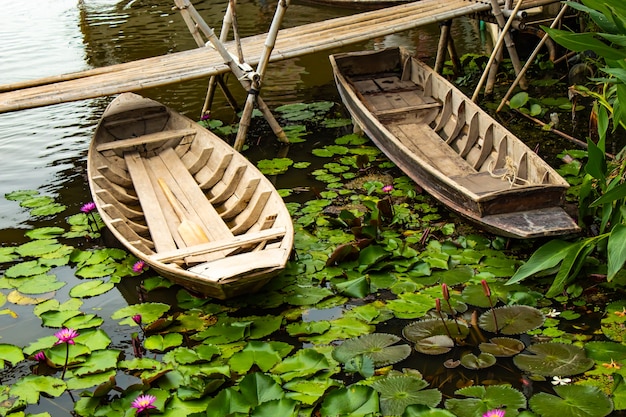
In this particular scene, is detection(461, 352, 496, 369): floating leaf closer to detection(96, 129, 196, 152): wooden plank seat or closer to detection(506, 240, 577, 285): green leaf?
detection(506, 240, 577, 285): green leaf

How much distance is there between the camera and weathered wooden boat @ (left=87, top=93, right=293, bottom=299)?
414 centimetres

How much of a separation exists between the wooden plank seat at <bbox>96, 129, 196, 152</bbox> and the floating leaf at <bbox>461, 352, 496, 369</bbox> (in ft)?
11.4

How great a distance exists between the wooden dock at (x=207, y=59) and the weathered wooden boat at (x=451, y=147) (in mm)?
375

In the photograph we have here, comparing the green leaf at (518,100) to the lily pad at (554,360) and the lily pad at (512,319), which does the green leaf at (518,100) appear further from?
the lily pad at (554,360)

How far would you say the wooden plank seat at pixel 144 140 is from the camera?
609 cm

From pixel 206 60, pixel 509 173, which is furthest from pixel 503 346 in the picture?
pixel 206 60

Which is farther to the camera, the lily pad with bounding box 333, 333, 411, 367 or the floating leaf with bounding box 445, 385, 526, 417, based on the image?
the lily pad with bounding box 333, 333, 411, 367

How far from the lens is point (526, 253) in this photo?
4574mm

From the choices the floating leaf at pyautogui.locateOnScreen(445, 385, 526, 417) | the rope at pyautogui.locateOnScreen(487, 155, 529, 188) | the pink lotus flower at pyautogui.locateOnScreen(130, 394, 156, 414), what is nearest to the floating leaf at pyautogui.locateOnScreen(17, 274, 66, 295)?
the pink lotus flower at pyautogui.locateOnScreen(130, 394, 156, 414)

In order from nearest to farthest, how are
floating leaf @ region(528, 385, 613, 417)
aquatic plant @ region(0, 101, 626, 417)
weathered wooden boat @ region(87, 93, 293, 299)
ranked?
1. floating leaf @ region(528, 385, 613, 417)
2. aquatic plant @ region(0, 101, 626, 417)
3. weathered wooden boat @ region(87, 93, 293, 299)

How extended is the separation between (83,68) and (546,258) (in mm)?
7990

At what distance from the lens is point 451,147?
239 inches

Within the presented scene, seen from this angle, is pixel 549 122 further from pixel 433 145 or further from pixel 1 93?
pixel 1 93

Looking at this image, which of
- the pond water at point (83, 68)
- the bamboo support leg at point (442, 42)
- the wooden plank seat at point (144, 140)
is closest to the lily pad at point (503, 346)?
the pond water at point (83, 68)
